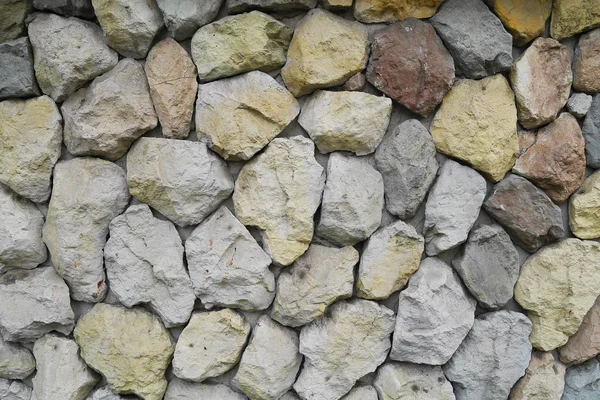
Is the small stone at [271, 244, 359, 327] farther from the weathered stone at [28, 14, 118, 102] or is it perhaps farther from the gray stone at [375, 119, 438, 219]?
the weathered stone at [28, 14, 118, 102]

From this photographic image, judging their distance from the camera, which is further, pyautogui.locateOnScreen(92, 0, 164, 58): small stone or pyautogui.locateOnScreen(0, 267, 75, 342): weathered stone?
pyautogui.locateOnScreen(0, 267, 75, 342): weathered stone

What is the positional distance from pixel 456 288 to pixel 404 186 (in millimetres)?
297

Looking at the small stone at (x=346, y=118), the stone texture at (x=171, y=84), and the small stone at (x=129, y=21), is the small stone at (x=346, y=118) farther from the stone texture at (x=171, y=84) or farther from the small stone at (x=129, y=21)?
the small stone at (x=129, y=21)

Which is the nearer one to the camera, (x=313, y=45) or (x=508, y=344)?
(x=313, y=45)

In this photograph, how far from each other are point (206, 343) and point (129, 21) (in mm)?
791

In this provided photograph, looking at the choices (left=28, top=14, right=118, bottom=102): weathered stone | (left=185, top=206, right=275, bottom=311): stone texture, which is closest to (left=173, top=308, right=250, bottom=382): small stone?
(left=185, top=206, right=275, bottom=311): stone texture

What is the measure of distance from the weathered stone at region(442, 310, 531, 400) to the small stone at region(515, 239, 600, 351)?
0.05 m

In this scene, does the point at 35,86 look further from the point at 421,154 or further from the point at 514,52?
the point at 514,52

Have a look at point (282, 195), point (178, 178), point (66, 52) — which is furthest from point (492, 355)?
point (66, 52)

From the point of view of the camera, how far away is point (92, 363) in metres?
1.27

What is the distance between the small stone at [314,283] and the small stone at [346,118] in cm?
27

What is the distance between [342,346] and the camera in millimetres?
1232

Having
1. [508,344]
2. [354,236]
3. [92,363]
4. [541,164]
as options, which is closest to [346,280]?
[354,236]

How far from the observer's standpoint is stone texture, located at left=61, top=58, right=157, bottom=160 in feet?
3.88
